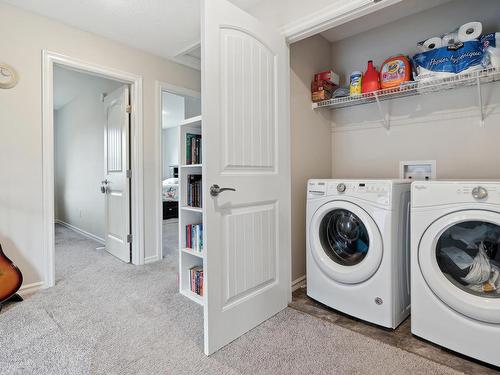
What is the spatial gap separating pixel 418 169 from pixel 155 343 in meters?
2.26

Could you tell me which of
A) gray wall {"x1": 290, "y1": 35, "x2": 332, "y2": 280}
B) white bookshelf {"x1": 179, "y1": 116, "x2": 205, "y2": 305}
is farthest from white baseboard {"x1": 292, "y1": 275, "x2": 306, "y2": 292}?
white bookshelf {"x1": 179, "y1": 116, "x2": 205, "y2": 305}

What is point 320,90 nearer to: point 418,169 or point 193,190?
point 418,169

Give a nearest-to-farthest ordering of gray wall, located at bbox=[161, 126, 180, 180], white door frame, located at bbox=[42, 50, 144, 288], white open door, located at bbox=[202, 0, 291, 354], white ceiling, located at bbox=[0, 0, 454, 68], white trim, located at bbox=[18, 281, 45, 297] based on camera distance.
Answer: white open door, located at bbox=[202, 0, 291, 354] < white ceiling, located at bbox=[0, 0, 454, 68] < white trim, located at bbox=[18, 281, 45, 297] < white door frame, located at bbox=[42, 50, 144, 288] < gray wall, located at bbox=[161, 126, 180, 180]

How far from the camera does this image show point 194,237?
2.05m

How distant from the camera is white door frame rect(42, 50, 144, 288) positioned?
90.1 inches

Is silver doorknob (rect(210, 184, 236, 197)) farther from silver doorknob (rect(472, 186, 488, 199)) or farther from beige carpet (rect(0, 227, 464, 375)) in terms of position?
silver doorknob (rect(472, 186, 488, 199))

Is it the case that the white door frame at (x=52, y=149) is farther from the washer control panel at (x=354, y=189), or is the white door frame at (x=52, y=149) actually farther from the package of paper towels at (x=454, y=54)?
the package of paper towels at (x=454, y=54)

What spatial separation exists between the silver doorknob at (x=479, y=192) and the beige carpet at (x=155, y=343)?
33.4 inches

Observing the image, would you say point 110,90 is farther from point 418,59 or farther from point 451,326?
point 451,326

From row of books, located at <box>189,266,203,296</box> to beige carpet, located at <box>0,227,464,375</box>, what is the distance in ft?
0.36

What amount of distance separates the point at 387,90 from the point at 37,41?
111 inches

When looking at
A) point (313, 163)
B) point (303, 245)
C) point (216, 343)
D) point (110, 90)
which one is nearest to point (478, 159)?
point (313, 163)

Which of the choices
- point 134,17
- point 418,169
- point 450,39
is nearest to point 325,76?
point 450,39

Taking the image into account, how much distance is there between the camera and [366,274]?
166cm
